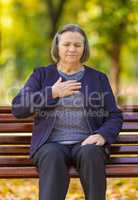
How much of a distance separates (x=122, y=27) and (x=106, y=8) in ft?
1.94

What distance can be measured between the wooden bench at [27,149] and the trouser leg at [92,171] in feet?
0.75

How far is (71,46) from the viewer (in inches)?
185

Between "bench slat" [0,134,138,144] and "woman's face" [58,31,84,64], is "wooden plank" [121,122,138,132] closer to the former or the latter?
"bench slat" [0,134,138,144]

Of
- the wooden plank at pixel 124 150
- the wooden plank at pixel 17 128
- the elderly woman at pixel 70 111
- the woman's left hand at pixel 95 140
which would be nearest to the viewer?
the elderly woman at pixel 70 111

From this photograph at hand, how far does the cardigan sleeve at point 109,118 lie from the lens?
4617 mm

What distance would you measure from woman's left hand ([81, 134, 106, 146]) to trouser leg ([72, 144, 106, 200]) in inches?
4.3

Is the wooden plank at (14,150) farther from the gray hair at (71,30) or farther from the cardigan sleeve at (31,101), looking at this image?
the gray hair at (71,30)

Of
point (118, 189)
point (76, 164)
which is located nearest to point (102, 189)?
point (76, 164)

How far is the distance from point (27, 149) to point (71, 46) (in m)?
0.94

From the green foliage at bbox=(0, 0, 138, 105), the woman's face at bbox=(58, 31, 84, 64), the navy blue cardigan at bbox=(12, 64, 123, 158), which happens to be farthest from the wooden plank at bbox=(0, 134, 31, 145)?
the green foliage at bbox=(0, 0, 138, 105)

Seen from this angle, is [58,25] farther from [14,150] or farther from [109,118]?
[109,118]

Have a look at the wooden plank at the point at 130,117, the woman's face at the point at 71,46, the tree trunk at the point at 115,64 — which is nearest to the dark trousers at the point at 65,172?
the woman's face at the point at 71,46

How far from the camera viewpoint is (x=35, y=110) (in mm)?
4617

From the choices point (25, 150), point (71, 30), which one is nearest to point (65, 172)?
point (25, 150)
